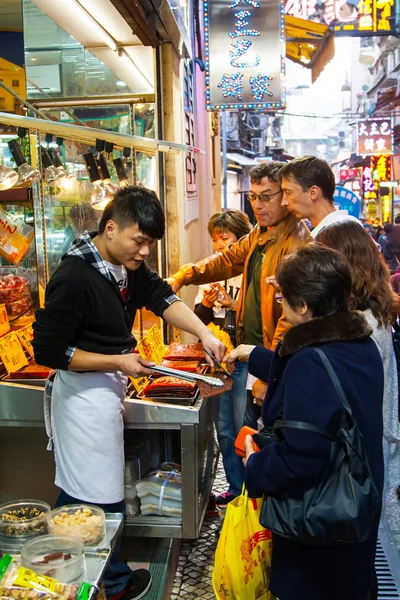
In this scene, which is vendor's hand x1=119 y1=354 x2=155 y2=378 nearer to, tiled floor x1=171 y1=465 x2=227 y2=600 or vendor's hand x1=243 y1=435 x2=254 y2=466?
vendor's hand x1=243 y1=435 x2=254 y2=466

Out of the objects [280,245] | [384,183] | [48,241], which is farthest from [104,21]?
[384,183]

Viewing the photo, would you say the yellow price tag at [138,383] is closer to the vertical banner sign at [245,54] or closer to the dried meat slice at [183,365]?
the dried meat slice at [183,365]

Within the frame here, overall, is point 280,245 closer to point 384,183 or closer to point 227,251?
point 227,251

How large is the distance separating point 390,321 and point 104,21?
3.53 metres

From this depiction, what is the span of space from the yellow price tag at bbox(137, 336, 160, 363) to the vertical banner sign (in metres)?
5.01

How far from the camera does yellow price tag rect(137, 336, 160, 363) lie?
3.90m

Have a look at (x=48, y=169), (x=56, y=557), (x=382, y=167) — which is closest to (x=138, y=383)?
(x=56, y=557)

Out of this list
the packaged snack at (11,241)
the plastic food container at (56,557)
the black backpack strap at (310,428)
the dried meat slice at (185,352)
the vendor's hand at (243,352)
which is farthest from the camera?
the dried meat slice at (185,352)

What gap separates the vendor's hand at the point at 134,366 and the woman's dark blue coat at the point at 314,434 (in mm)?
623

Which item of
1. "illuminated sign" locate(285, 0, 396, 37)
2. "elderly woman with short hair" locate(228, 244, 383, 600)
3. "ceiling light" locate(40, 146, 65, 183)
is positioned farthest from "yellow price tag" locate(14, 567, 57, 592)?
"illuminated sign" locate(285, 0, 396, 37)

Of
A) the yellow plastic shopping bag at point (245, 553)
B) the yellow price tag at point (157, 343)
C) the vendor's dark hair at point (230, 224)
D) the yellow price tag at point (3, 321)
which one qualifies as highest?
the vendor's dark hair at point (230, 224)

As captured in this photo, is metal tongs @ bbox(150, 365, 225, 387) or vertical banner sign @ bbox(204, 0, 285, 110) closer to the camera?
metal tongs @ bbox(150, 365, 225, 387)

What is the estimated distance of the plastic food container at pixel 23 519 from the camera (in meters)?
2.50

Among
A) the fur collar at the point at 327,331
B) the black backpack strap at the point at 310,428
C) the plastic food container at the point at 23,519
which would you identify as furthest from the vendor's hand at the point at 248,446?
the plastic food container at the point at 23,519
